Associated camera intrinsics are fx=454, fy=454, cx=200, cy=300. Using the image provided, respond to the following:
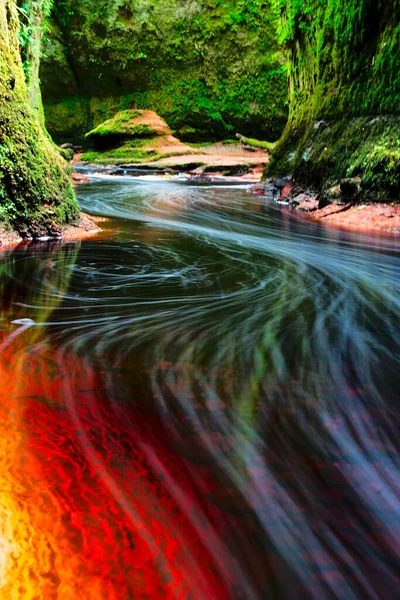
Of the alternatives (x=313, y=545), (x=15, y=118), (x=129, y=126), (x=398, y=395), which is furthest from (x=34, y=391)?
(x=129, y=126)

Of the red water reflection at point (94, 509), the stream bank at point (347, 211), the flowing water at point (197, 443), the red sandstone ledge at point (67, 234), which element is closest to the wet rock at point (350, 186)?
the stream bank at point (347, 211)

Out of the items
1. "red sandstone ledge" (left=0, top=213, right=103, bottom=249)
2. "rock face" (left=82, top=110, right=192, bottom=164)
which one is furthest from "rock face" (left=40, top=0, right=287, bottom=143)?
"red sandstone ledge" (left=0, top=213, right=103, bottom=249)

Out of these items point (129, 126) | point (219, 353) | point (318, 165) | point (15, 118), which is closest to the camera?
point (219, 353)

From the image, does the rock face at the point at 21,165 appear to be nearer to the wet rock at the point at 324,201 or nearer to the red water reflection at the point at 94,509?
the red water reflection at the point at 94,509

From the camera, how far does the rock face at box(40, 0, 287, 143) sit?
26.8 meters

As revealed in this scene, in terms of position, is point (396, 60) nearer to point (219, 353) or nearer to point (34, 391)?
point (219, 353)

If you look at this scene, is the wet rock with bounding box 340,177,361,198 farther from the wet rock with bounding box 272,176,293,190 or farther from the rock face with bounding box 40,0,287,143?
the rock face with bounding box 40,0,287,143

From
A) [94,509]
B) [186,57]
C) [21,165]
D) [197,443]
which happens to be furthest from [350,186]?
[186,57]

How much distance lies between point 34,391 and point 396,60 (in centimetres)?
735

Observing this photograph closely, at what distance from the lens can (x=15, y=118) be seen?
4.54 meters

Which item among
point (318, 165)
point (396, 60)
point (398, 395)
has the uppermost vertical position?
point (396, 60)

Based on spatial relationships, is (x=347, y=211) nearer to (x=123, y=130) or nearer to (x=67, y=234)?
(x=67, y=234)

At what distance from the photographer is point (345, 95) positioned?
327 inches

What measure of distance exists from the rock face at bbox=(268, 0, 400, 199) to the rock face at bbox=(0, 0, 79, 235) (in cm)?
428
